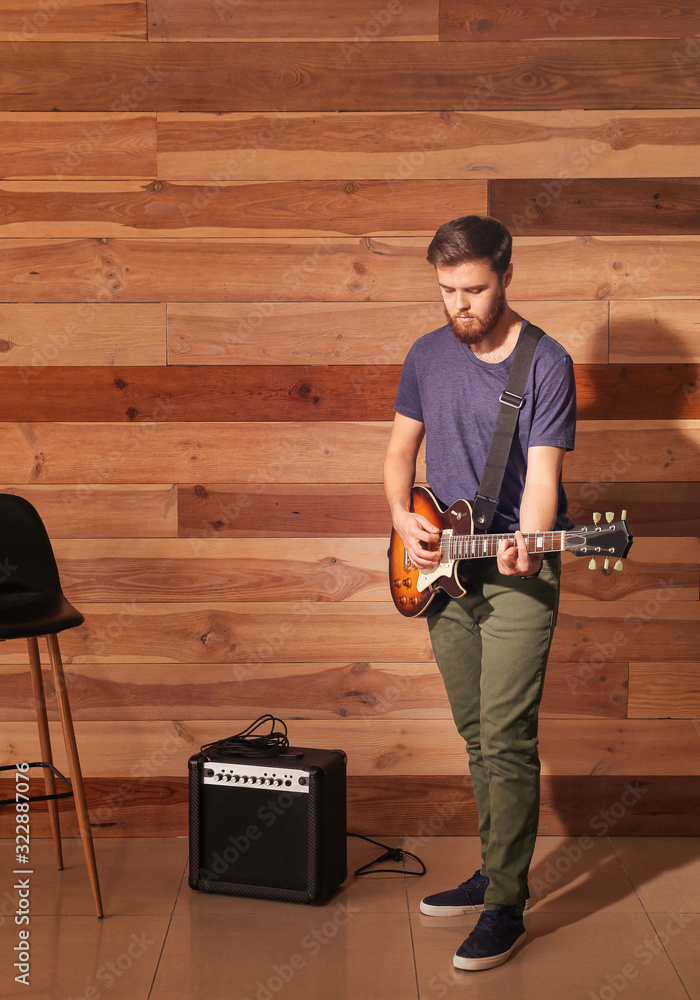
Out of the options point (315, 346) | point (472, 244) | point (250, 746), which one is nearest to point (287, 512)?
point (315, 346)

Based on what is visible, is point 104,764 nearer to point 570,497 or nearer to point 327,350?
point 327,350

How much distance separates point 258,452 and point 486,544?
962mm

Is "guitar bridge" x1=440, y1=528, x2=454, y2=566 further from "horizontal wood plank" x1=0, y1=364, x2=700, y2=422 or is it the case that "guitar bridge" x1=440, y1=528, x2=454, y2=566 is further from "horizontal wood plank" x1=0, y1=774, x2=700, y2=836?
"horizontal wood plank" x1=0, y1=774, x2=700, y2=836

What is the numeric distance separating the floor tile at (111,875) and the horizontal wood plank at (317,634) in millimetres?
573

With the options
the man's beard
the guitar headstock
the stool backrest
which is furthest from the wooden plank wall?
the guitar headstock

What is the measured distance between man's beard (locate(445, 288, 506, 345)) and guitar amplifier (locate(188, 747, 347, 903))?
3.94 feet

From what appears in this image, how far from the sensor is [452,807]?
274 cm

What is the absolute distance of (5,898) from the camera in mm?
2350

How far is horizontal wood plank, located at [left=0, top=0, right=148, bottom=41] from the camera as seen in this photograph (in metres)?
2.66

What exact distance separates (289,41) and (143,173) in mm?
612

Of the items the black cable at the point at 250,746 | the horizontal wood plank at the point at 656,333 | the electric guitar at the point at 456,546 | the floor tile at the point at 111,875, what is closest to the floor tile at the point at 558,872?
the black cable at the point at 250,746

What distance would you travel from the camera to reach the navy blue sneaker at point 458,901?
2.26 m

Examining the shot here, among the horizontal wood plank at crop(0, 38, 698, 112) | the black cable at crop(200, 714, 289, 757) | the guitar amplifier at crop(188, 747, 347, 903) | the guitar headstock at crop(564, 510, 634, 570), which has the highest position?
the horizontal wood plank at crop(0, 38, 698, 112)

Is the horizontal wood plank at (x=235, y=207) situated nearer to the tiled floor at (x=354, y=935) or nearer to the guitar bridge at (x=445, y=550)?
the guitar bridge at (x=445, y=550)
